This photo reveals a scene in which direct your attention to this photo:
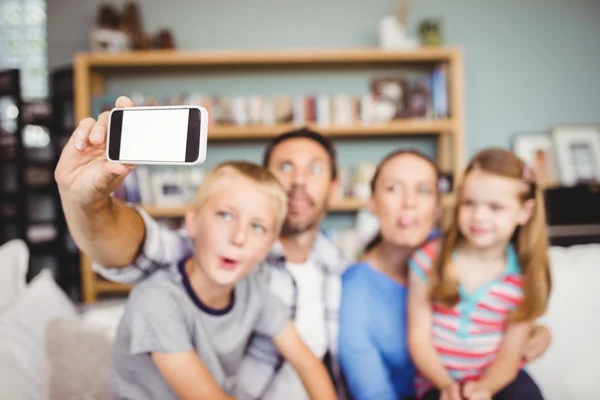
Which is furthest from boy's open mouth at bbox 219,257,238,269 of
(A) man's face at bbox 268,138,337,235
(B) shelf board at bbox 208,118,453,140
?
(B) shelf board at bbox 208,118,453,140

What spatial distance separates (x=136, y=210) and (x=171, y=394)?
31cm

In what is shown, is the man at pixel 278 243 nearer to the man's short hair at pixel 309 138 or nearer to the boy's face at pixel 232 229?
the man's short hair at pixel 309 138

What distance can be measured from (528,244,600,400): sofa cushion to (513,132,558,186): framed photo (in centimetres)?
210

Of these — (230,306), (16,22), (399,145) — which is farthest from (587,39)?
(16,22)

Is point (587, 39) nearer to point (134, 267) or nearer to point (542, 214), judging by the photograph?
point (542, 214)

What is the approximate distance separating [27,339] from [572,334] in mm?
1265

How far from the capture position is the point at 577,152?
3307 millimetres

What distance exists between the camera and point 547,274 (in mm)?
1103

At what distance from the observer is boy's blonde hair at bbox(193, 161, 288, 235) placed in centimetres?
88

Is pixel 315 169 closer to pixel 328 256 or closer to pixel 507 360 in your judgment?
pixel 328 256

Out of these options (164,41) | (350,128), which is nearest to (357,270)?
(350,128)

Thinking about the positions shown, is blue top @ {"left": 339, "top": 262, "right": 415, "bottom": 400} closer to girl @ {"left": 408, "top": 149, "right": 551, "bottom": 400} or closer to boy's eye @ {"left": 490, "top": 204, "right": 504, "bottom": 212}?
girl @ {"left": 408, "top": 149, "right": 551, "bottom": 400}

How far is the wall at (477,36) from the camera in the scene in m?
3.39

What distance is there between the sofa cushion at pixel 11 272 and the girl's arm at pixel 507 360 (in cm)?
103
